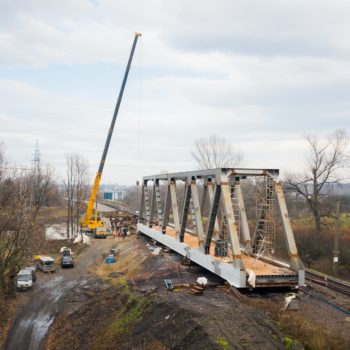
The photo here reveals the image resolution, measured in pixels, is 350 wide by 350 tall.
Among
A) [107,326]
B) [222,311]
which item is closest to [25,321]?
[107,326]

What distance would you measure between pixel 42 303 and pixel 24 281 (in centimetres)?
317

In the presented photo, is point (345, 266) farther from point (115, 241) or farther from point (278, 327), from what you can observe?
point (115, 241)

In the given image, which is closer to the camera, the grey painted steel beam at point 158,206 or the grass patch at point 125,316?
the grass patch at point 125,316

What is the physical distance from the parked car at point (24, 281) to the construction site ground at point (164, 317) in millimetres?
591

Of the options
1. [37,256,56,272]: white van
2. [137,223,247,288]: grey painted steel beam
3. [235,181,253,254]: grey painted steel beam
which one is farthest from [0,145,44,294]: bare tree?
[235,181,253,254]: grey painted steel beam

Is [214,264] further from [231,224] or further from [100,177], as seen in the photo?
[100,177]

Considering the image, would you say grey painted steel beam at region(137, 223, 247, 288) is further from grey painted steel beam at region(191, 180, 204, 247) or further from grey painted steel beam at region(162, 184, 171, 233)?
grey painted steel beam at region(162, 184, 171, 233)

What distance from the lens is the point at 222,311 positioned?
51.3 ft

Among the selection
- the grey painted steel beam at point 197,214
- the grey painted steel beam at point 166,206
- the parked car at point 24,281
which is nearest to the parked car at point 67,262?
the parked car at point 24,281

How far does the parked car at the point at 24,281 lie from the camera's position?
88.2 ft

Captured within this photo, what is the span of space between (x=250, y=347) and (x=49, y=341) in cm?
1036

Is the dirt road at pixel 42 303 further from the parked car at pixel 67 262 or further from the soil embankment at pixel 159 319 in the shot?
the soil embankment at pixel 159 319

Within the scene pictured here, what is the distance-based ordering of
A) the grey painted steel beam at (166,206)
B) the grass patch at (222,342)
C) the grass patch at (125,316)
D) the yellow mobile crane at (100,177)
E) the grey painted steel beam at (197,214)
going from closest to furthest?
the grass patch at (222,342)
the grass patch at (125,316)
the grey painted steel beam at (197,214)
the grey painted steel beam at (166,206)
the yellow mobile crane at (100,177)

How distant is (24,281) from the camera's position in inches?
1065
